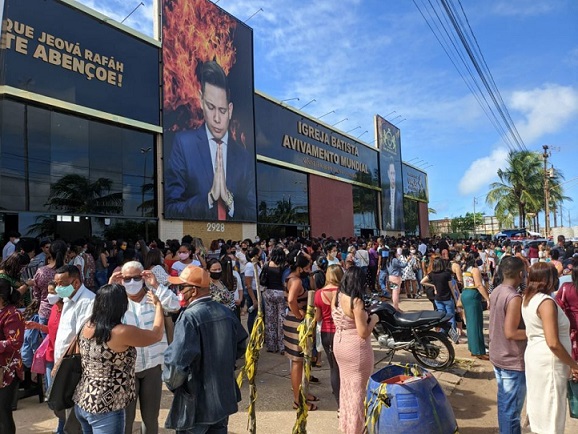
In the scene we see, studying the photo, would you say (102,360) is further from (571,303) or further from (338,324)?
(571,303)

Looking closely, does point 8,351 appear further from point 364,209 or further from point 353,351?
point 364,209

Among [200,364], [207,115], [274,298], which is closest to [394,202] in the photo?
[207,115]

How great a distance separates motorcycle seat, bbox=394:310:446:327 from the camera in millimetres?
5566

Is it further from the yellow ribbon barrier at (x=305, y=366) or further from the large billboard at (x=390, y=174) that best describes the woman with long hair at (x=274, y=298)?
the large billboard at (x=390, y=174)

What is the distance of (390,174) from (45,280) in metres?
30.9

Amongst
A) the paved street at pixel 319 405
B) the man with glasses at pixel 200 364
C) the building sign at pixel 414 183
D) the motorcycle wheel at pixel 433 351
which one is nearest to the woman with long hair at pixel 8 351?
the paved street at pixel 319 405

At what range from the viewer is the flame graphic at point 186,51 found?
14469mm

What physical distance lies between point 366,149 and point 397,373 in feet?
91.5

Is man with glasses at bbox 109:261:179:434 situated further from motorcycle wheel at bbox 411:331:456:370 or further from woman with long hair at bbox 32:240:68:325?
motorcycle wheel at bbox 411:331:456:370

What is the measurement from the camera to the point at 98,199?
40.4 feet

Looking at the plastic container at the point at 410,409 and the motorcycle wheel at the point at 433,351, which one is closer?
the plastic container at the point at 410,409

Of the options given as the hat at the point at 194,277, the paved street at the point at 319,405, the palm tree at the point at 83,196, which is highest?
the palm tree at the point at 83,196

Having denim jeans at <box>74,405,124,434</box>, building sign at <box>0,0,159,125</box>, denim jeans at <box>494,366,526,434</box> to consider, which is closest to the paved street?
denim jeans at <box>494,366,526,434</box>

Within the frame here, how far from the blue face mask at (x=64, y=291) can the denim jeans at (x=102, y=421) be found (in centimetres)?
107
